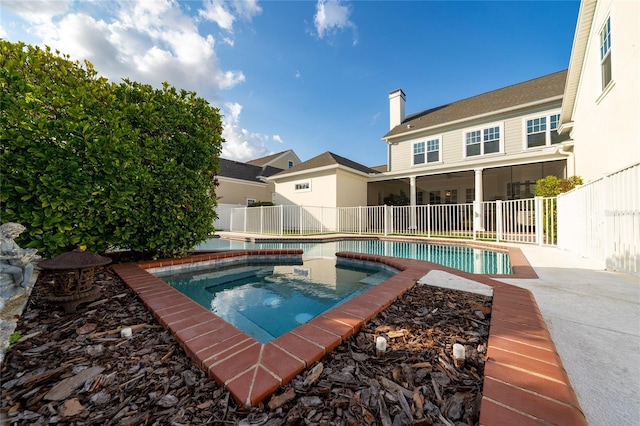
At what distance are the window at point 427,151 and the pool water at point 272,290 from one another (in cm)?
965

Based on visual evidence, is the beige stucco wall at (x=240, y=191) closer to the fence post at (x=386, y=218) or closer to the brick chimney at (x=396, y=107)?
the brick chimney at (x=396, y=107)

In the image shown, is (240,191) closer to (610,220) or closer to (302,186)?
(302,186)

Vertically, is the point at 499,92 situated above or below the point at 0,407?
above

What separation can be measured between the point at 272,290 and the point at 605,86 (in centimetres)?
846

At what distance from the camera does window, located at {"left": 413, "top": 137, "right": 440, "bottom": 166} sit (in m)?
12.0

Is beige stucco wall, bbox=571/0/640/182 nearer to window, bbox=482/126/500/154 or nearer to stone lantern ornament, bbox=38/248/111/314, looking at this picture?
window, bbox=482/126/500/154

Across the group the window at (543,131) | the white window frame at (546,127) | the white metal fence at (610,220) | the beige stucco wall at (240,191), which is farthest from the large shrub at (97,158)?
the window at (543,131)

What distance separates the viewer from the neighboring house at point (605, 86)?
422 cm

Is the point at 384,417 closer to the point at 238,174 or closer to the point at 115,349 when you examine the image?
the point at 115,349

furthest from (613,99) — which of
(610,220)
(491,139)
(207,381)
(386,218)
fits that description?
(207,381)

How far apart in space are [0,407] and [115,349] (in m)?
0.48

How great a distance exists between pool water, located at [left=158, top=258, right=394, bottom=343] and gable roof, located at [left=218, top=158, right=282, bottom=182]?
42.6 feet

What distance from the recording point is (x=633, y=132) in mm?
4223

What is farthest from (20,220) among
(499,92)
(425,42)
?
(499,92)
